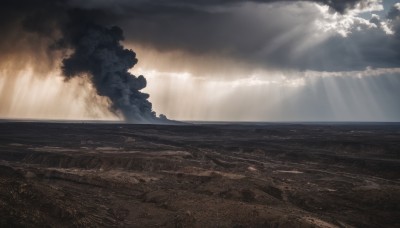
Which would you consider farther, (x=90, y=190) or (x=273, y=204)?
(x=90, y=190)

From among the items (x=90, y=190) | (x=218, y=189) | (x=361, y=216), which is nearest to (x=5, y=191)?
(x=90, y=190)

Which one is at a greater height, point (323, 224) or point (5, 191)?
point (5, 191)

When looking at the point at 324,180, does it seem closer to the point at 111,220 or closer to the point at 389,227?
the point at 389,227

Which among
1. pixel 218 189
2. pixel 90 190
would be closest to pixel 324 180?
pixel 218 189

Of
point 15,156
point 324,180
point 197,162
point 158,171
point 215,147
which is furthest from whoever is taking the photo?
point 215,147

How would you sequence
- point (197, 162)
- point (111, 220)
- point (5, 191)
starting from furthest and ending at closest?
point (197, 162) < point (111, 220) < point (5, 191)

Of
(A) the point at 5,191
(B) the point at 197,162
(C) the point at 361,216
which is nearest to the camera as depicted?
(A) the point at 5,191

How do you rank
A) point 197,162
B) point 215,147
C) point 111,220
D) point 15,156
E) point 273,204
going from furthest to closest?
1. point 215,147
2. point 15,156
3. point 197,162
4. point 273,204
5. point 111,220

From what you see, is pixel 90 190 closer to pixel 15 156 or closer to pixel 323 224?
pixel 323 224

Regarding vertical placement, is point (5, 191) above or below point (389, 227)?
above
